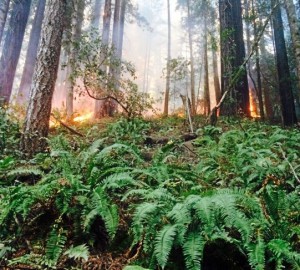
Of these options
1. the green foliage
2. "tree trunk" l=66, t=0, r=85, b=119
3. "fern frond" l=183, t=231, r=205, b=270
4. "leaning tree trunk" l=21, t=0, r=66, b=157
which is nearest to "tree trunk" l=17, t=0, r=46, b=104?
"tree trunk" l=66, t=0, r=85, b=119

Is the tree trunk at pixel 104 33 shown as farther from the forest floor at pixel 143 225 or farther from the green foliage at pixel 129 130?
the forest floor at pixel 143 225

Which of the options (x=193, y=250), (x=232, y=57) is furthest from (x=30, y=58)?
(x=193, y=250)

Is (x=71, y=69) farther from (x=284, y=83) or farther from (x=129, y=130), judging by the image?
(x=284, y=83)

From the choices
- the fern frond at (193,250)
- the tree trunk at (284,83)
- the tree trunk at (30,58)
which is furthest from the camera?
the tree trunk at (30,58)

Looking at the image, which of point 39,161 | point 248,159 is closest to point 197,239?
point 248,159

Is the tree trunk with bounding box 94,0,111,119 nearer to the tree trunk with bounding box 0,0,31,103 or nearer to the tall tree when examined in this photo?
the tree trunk with bounding box 0,0,31,103

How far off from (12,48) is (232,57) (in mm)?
8833

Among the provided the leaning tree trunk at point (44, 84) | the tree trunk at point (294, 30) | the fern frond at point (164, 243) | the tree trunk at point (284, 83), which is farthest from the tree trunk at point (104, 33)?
the fern frond at point (164, 243)

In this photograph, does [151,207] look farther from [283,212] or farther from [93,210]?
[283,212]

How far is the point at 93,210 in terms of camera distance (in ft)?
10.7

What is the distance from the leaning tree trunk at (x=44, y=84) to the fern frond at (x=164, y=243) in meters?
4.53

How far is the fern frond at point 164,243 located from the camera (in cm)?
253

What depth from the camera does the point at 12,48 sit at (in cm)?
1273

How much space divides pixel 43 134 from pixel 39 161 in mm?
1187
